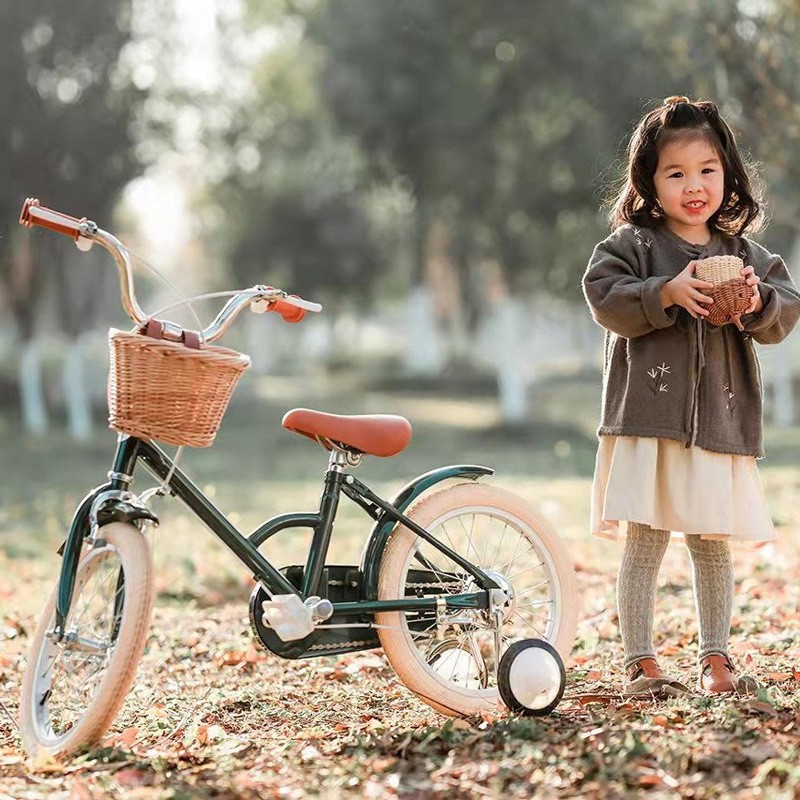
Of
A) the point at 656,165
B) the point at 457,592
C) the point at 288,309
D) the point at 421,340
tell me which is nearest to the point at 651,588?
the point at 457,592

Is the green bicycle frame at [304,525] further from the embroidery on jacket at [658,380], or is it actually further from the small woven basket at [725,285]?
the small woven basket at [725,285]

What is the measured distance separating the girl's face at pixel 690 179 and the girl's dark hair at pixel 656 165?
0.10 ft

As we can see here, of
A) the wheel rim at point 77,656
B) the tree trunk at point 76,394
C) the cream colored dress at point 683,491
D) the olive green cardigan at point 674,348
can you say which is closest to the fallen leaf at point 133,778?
the wheel rim at point 77,656

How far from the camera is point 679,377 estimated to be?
→ 3758 millimetres

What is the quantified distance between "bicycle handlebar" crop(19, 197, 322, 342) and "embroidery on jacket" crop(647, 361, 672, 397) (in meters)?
1.03

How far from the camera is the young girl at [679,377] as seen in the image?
12.3ft

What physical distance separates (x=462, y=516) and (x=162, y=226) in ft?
105

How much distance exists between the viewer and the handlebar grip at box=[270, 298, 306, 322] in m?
3.62

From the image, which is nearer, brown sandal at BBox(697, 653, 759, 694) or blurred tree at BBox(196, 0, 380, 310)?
brown sandal at BBox(697, 653, 759, 694)

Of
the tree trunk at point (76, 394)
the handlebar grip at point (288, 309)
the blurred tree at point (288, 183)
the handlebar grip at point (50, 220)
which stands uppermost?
the blurred tree at point (288, 183)

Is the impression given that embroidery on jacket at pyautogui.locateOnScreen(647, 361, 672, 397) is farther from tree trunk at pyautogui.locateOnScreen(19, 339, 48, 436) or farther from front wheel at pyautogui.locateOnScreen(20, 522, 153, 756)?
tree trunk at pyautogui.locateOnScreen(19, 339, 48, 436)

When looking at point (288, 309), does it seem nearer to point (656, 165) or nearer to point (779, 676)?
point (656, 165)

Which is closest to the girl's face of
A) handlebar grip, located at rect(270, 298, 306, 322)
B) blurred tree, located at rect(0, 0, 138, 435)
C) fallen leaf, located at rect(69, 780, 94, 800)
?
handlebar grip, located at rect(270, 298, 306, 322)

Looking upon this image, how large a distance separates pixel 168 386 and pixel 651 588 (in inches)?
67.2
